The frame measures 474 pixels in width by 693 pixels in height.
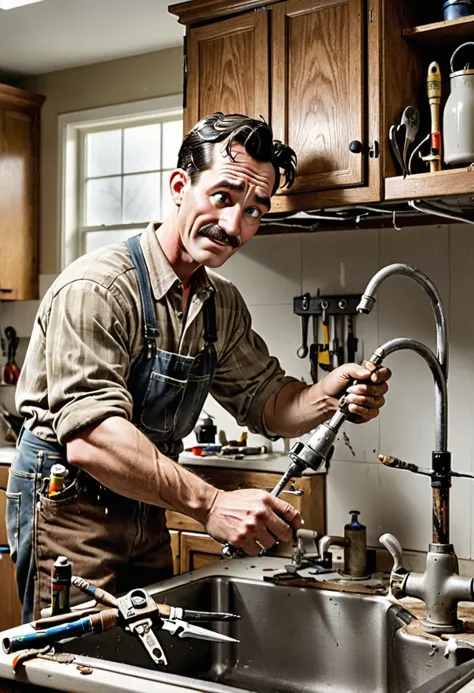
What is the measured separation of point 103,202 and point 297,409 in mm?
2383

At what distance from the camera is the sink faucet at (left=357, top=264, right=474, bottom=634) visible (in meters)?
1.73

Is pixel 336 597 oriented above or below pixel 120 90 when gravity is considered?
below

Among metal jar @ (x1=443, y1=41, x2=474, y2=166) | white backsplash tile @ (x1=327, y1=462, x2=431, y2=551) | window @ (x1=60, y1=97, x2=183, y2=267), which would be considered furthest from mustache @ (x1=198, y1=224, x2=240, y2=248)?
window @ (x1=60, y1=97, x2=183, y2=267)

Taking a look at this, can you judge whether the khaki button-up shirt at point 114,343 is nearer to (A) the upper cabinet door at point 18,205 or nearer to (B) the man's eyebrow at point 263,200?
(B) the man's eyebrow at point 263,200

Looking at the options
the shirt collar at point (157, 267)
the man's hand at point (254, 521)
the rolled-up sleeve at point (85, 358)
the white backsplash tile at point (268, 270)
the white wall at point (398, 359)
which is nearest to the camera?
the man's hand at point (254, 521)

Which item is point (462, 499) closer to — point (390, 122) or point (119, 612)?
point (390, 122)

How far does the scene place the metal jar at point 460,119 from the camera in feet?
6.98

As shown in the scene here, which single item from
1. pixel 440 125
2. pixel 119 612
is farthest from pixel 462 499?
pixel 119 612

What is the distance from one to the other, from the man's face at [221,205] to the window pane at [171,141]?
81.0 inches

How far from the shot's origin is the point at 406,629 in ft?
5.77

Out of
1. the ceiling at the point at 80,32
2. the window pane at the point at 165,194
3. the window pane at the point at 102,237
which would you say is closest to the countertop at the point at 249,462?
the window pane at the point at 165,194

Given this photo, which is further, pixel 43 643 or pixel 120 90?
pixel 120 90

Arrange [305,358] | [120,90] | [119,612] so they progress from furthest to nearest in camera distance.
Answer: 1. [120,90]
2. [305,358]
3. [119,612]

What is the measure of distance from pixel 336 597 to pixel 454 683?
27.4 inches
